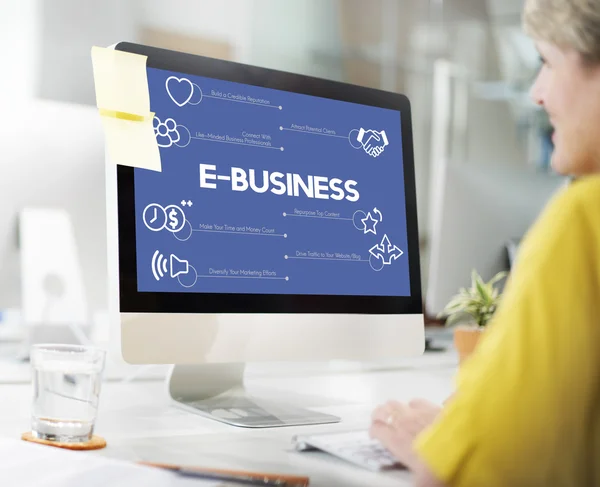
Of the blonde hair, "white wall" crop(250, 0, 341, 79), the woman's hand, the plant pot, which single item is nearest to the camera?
the blonde hair

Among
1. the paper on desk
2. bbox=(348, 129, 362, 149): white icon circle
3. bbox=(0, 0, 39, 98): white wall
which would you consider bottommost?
the paper on desk

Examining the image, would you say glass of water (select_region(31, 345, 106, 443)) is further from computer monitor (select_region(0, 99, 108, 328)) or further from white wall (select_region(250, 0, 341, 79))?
white wall (select_region(250, 0, 341, 79))

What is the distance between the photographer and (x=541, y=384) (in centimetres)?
58

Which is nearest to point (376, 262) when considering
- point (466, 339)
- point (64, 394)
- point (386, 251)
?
point (386, 251)

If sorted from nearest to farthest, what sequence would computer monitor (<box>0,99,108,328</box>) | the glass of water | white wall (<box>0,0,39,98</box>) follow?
the glass of water, computer monitor (<box>0,99,108,328</box>), white wall (<box>0,0,39,98</box>)

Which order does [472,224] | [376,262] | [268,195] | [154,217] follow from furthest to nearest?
1. [472,224]
2. [376,262]
3. [268,195]
4. [154,217]

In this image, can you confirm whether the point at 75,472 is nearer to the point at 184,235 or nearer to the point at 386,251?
the point at 184,235

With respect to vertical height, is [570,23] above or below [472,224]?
above

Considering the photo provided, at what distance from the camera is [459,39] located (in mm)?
4828

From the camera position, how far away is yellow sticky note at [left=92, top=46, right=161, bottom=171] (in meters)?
1.16

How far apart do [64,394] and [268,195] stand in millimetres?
442

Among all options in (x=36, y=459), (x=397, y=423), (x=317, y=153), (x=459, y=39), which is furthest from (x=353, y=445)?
(x=459, y=39)

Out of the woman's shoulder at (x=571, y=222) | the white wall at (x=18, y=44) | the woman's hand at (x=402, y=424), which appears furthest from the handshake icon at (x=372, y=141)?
the white wall at (x=18, y=44)

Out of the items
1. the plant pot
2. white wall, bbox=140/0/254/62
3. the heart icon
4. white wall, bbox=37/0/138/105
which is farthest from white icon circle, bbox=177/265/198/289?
white wall, bbox=140/0/254/62
